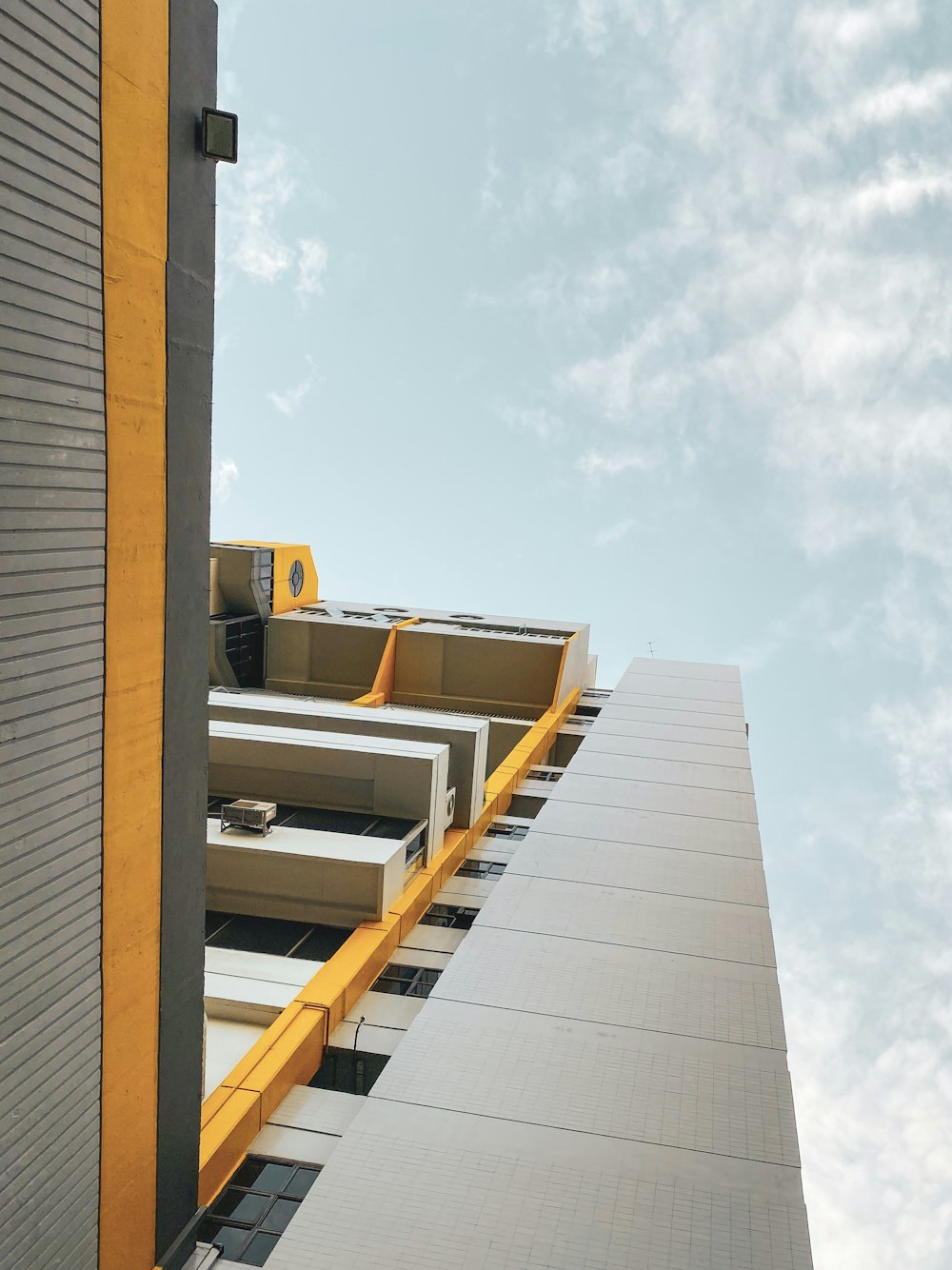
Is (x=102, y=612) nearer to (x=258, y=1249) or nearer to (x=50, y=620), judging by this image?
(x=50, y=620)

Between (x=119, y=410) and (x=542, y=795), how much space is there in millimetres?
18848

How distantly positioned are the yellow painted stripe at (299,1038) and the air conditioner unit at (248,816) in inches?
89.6

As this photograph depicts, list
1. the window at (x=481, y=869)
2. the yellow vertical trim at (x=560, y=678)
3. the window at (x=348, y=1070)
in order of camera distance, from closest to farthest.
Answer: the window at (x=348, y=1070), the window at (x=481, y=869), the yellow vertical trim at (x=560, y=678)

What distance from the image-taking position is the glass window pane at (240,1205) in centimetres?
992

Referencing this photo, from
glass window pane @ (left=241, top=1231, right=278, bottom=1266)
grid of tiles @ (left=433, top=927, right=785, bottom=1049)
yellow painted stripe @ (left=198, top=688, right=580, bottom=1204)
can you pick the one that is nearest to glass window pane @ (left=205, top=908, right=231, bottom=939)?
yellow painted stripe @ (left=198, top=688, right=580, bottom=1204)

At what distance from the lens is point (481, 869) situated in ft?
64.8

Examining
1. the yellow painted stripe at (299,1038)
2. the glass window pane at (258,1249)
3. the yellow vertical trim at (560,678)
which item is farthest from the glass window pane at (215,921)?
the yellow vertical trim at (560,678)

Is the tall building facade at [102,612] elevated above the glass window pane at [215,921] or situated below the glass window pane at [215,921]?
above

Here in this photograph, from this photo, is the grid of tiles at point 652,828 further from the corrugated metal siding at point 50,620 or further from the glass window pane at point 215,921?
the corrugated metal siding at point 50,620

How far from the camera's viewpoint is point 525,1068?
8219 mm

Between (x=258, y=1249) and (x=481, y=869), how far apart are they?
34.9 ft

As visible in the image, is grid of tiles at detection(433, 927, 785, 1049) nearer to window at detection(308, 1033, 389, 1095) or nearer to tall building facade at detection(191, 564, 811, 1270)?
tall building facade at detection(191, 564, 811, 1270)

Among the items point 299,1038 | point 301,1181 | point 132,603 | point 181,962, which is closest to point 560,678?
point 299,1038

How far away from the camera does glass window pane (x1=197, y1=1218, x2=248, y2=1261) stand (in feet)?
30.7
